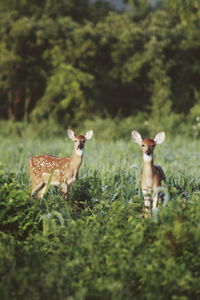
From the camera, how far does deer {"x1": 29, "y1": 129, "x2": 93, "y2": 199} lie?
20.7 ft

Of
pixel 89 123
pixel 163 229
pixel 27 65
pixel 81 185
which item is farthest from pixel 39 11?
pixel 163 229

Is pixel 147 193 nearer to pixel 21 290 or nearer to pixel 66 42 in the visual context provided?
pixel 21 290

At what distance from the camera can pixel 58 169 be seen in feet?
21.4

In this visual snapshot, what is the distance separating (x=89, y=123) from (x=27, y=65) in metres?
5.84

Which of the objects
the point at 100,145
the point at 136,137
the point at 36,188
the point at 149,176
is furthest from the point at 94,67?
the point at 149,176

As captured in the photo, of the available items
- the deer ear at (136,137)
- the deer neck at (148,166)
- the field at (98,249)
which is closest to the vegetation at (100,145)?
the field at (98,249)

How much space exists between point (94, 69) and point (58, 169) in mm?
19479

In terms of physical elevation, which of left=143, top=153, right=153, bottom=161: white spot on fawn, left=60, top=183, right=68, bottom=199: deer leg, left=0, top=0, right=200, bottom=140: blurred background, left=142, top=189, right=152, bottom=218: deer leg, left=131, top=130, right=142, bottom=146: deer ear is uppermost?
left=0, top=0, right=200, bottom=140: blurred background

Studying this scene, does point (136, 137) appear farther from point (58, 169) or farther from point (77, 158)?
point (58, 169)

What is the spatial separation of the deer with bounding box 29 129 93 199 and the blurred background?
15.3m

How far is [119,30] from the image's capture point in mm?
25859

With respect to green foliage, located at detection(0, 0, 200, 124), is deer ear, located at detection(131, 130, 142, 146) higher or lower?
lower

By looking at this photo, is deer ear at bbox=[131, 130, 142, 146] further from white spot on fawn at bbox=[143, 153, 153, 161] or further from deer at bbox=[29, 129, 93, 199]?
deer at bbox=[29, 129, 93, 199]

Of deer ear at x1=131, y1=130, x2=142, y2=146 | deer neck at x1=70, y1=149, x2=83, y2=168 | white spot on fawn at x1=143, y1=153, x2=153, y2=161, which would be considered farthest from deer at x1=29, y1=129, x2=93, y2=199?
white spot on fawn at x1=143, y1=153, x2=153, y2=161
